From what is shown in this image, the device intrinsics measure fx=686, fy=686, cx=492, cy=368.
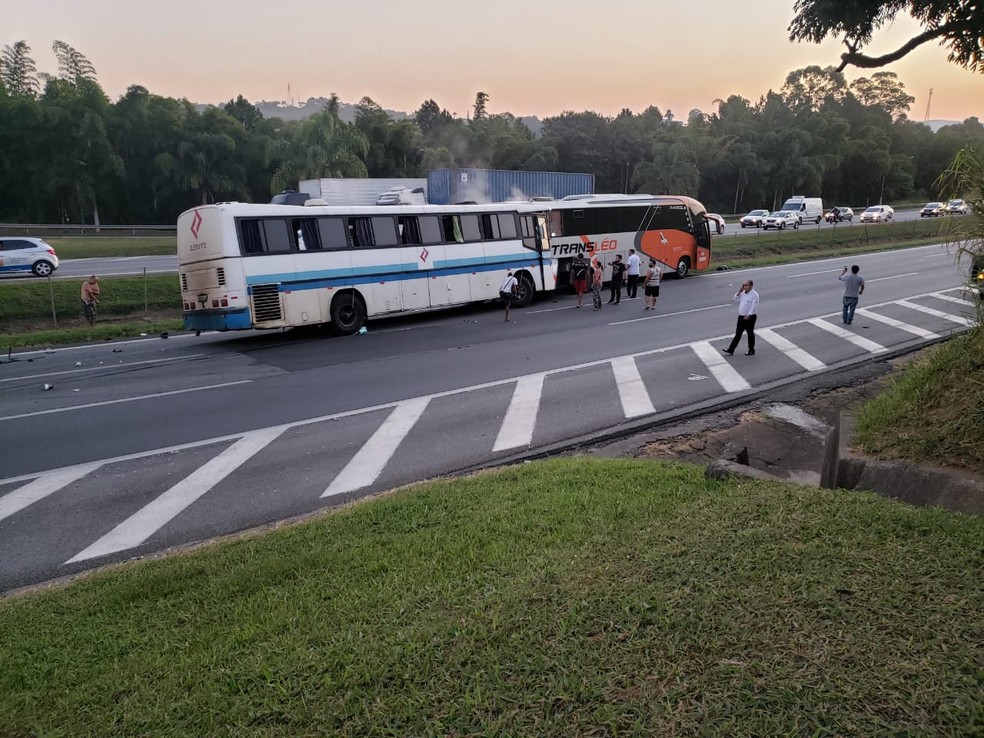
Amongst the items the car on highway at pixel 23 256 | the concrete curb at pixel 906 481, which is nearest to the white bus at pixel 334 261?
the car on highway at pixel 23 256

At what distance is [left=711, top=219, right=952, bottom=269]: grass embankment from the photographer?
1452 inches

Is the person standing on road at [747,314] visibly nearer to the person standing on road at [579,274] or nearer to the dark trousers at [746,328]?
the dark trousers at [746,328]

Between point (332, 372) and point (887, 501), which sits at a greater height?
point (887, 501)

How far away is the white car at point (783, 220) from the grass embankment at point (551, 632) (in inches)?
2061

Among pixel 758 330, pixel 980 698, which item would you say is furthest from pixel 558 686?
pixel 758 330

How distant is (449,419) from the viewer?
1010 cm

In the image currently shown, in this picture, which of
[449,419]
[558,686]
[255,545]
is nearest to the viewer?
[558,686]

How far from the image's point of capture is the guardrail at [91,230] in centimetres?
4447

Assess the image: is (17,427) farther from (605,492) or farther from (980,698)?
(980,698)

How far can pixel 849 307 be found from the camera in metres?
17.3

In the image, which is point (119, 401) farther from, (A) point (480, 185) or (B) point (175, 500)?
(A) point (480, 185)

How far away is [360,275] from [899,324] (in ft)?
46.3

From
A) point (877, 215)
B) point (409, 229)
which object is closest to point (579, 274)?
point (409, 229)

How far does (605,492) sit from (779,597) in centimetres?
243
